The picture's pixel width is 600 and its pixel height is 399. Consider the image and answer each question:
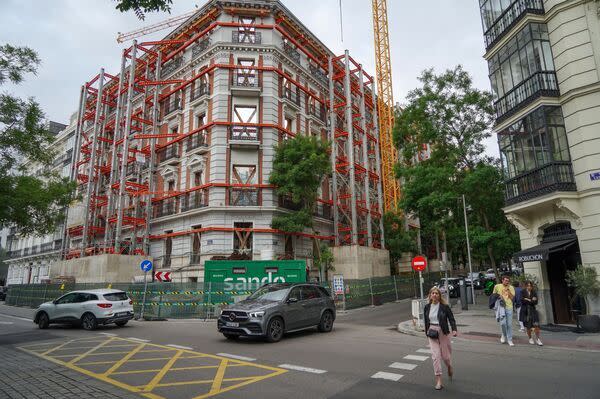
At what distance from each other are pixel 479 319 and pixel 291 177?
45.8 ft

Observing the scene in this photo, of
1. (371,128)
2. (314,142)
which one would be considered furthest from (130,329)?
(371,128)

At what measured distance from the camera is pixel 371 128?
41312 millimetres

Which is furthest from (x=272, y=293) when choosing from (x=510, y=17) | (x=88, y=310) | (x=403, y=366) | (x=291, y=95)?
(x=291, y=95)

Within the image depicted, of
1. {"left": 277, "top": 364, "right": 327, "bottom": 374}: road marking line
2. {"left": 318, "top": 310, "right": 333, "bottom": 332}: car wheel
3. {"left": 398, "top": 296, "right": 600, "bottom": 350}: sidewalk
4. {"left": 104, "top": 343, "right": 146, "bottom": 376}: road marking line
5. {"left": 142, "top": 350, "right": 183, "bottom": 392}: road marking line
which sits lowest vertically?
{"left": 398, "top": 296, "right": 600, "bottom": 350}: sidewalk

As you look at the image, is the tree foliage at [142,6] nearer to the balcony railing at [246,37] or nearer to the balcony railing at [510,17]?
the balcony railing at [510,17]

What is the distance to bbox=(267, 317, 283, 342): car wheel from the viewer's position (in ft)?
38.1

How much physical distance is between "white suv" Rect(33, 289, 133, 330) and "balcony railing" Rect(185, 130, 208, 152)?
15.0 meters

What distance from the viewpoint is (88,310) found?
50.0 ft

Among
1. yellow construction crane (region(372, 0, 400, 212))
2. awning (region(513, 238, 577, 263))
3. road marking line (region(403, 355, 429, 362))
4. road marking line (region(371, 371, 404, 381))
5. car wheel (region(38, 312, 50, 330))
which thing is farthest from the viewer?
yellow construction crane (region(372, 0, 400, 212))

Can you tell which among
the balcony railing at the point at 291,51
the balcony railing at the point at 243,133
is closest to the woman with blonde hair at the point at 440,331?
the balcony railing at the point at 243,133

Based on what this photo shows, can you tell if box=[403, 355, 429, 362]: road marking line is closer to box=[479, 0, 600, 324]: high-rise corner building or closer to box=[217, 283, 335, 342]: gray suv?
box=[217, 283, 335, 342]: gray suv

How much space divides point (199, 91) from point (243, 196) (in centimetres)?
971

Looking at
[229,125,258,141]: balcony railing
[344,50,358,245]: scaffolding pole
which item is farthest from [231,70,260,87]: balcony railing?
[344,50,358,245]: scaffolding pole

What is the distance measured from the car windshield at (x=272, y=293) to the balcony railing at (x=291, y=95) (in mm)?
20450
